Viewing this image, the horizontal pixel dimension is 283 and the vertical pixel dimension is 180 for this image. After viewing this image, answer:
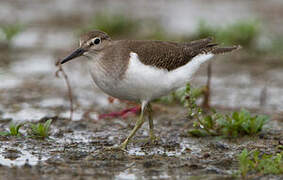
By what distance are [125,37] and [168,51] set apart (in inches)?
233

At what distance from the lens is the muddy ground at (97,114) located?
5.49 meters

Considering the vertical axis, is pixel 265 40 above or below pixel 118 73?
above

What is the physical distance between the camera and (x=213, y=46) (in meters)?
7.16

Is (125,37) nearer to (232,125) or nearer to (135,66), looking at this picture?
(232,125)

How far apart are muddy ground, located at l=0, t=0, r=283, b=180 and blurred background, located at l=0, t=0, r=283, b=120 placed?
2 centimetres

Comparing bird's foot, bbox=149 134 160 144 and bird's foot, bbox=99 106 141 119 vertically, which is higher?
bird's foot, bbox=99 106 141 119

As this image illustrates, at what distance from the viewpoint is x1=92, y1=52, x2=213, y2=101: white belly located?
5.91 m

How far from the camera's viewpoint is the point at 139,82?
5.92 meters

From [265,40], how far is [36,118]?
6367 mm

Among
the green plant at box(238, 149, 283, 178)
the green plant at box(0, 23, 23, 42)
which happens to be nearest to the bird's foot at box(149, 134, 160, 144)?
the green plant at box(238, 149, 283, 178)

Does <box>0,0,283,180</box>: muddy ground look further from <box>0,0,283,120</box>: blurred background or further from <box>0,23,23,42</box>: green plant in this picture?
<box>0,23,23,42</box>: green plant

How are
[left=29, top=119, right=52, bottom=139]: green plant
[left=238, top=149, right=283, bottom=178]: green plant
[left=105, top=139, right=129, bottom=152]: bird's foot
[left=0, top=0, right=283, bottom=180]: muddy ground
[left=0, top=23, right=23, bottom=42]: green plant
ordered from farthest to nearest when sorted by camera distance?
[left=0, top=23, right=23, bottom=42]: green plant
[left=29, top=119, right=52, bottom=139]: green plant
[left=105, top=139, right=129, bottom=152]: bird's foot
[left=0, top=0, right=283, bottom=180]: muddy ground
[left=238, top=149, right=283, bottom=178]: green plant

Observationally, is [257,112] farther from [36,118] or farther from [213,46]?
[36,118]

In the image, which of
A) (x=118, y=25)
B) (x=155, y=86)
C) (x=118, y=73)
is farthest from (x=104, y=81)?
(x=118, y=25)
